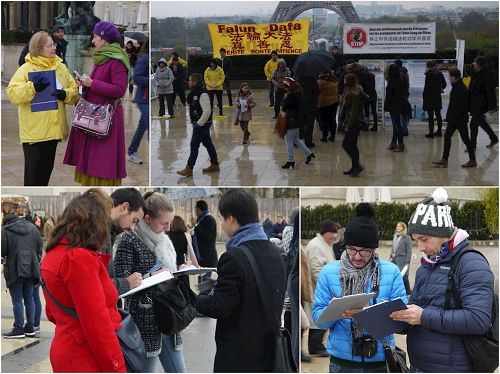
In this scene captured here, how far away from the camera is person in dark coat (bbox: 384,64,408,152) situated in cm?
1016

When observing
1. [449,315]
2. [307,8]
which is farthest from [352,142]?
[449,315]

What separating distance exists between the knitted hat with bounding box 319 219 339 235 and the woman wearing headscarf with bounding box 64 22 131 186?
5.29ft

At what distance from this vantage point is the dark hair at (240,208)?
13.2 ft

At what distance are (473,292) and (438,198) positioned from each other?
1.74 feet

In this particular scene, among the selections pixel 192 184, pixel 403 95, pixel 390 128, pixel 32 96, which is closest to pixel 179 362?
pixel 32 96

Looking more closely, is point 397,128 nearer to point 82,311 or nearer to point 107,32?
point 107,32

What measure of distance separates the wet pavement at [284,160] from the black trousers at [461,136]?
0.17 meters

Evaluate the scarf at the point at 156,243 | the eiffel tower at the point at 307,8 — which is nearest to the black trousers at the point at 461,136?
the eiffel tower at the point at 307,8

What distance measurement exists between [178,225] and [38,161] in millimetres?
1504

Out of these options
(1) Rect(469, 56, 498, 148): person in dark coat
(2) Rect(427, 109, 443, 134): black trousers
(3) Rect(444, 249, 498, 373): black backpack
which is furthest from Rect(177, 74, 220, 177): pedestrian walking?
(3) Rect(444, 249, 498, 373): black backpack

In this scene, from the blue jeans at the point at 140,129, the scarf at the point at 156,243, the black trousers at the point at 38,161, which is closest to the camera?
the scarf at the point at 156,243

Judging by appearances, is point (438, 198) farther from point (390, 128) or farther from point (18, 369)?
point (390, 128)

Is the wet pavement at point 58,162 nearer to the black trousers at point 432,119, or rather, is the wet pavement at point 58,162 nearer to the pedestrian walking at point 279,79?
the pedestrian walking at point 279,79

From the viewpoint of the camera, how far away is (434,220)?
382cm
